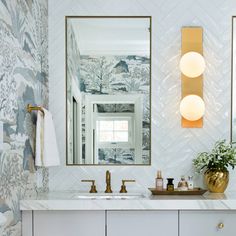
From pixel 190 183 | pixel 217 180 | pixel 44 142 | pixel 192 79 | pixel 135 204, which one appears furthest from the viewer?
pixel 192 79

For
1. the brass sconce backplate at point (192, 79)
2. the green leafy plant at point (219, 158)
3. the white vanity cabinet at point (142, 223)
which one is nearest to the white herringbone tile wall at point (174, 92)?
the brass sconce backplate at point (192, 79)

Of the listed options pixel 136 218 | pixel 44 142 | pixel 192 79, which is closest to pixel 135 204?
pixel 136 218

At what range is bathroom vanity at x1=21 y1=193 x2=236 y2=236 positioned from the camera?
2.71 m

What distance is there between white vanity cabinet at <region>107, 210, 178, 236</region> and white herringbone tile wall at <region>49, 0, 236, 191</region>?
21.6 inches

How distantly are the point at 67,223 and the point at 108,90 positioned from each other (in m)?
1.12

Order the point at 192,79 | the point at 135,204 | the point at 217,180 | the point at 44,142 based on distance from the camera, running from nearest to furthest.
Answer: the point at 135,204, the point at 44,142, the point at 217,180, the point at 192,79

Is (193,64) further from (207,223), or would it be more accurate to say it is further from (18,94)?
(18,94)

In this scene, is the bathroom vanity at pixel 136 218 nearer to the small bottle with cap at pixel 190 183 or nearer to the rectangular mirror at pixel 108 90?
the small bottle with cap at pixel 190 183

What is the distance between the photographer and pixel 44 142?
2.90 m

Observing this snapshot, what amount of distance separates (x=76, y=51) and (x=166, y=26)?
75cm

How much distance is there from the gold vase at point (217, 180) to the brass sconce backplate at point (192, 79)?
0.41 m

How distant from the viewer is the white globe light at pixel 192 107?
3182 mm

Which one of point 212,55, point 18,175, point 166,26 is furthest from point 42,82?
point 212,55

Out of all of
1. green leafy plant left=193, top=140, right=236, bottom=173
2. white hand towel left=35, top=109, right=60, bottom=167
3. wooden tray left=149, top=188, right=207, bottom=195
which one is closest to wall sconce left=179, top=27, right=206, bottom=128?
green leafy plant left=193, top=140, right=236, bottom=173
